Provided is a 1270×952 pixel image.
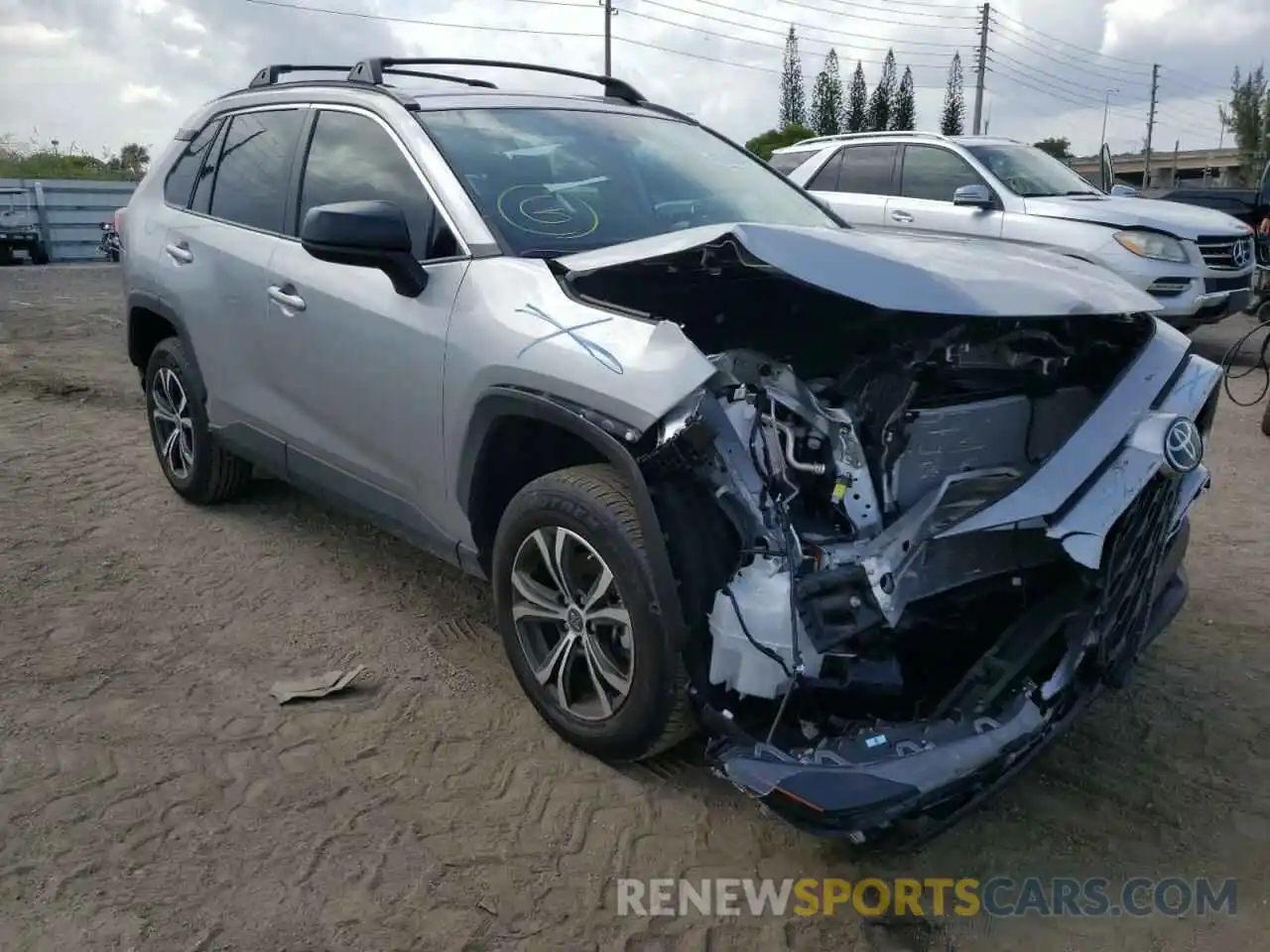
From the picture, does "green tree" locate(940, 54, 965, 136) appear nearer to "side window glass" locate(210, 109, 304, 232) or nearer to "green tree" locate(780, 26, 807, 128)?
"green tree" locate(780, 26, 807, 128)

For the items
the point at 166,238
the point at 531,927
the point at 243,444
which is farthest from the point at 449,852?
the point at 166,238

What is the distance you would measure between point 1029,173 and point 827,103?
6143 cm

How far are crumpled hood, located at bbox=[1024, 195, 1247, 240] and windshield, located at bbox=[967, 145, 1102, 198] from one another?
24 centimetres

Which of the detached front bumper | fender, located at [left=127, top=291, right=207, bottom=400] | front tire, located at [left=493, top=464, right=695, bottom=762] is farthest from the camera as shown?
fender, located at [left=127, top=291, right=207, bottom=400]

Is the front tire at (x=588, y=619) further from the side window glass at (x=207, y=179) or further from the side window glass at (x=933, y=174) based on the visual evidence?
the side window glass at (x=933, y=174)

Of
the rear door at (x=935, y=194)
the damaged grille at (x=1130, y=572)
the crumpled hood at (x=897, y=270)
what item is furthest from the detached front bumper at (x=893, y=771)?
the rear door at (x=935, y=194)

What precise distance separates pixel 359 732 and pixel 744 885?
1.29m

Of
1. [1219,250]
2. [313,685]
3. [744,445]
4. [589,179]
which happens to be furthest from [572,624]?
[1219,250]

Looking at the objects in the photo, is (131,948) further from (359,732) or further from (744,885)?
(744,885)

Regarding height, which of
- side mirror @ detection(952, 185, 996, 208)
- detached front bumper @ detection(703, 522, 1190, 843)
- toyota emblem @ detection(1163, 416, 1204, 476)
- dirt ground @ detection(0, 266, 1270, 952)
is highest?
side mirror @ detection(952, 185, 996, 208)

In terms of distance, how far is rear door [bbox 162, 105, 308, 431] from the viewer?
4.03 m

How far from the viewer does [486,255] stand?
309cm

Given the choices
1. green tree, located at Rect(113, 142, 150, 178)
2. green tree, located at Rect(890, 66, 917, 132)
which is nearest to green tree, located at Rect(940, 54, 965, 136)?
green tree, located at Rect(890, 66, 917, 132)

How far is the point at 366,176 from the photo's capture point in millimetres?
3586
